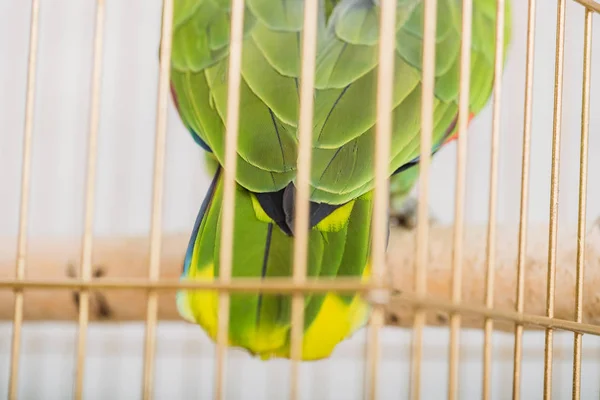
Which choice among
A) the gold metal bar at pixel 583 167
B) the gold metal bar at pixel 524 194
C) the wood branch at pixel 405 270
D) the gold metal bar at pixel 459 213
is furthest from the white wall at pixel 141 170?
the gold metal bar at pixel 459 213

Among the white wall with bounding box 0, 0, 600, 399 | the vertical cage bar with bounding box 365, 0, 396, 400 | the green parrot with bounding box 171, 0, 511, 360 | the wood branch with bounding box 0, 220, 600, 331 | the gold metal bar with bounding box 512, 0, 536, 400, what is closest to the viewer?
the vertical cage bar with bounding box 365, 0, 396, 400

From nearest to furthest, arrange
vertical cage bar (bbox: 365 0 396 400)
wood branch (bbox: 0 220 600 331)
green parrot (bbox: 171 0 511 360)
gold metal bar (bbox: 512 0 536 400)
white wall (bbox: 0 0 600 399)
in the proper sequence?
vertical cage bar (bbox: 365 0 396 400)
gold metal bar (bbox: 512 0 536 400)
green parrot (bbox: 171 0 511 360)
wood branch (bbox: 0 220 600 331)
white wall (bbox: 0 0 600 399)

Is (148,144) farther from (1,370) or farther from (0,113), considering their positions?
(1,370)

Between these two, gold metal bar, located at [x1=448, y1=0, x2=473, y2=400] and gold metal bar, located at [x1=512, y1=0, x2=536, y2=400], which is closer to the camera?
gold metal bar, located at [x1=448, y1=0, x2=473, y2=400]

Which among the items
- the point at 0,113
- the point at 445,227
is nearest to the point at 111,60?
the point at 0,113

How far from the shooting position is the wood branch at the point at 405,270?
3.21 feet

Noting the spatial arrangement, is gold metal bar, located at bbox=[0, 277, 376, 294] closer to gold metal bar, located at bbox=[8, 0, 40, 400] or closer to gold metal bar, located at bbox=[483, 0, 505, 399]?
gold metal bar, located at bbox=[8, 0, 40, 400]

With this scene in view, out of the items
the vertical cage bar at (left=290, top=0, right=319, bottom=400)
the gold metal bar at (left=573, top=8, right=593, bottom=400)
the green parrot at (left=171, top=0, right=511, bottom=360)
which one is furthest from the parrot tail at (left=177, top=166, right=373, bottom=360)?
the vertical cage bar at (left=290, top=0, right=319, bottom=400)

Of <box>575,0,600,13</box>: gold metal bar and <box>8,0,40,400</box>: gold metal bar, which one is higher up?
<box>575,0,600,13</box>: gold metal bar

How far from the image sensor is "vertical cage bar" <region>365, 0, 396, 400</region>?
1.34ft

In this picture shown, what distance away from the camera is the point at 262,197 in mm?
844

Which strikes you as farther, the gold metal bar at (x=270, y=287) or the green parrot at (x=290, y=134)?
the green parrot at (x=290, y=134)

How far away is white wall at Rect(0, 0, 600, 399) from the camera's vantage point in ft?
4.03

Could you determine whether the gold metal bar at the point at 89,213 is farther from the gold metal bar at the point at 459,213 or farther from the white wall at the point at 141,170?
A: the white wall at the point at 141,170
